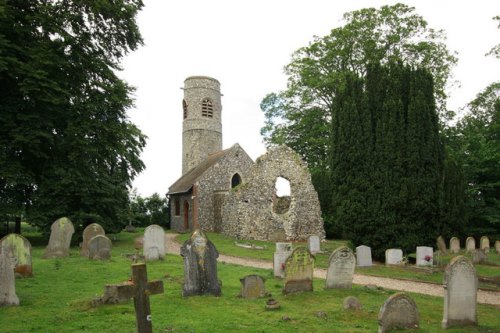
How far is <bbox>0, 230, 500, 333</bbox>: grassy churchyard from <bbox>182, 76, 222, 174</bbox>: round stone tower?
2363cm

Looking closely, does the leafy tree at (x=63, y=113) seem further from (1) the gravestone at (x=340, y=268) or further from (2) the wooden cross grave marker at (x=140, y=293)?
(2) the wooden cross grave marker at (x=140, y=293)

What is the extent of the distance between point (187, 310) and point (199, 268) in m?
1.34

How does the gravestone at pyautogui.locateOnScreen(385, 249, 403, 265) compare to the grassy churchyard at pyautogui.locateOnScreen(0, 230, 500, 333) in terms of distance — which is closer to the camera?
the grassy churchyard at pyautogui.locateOnScreen(0, 230, 500, 333)

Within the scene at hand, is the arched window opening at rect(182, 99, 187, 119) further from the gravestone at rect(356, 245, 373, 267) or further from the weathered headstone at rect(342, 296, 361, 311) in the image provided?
the weathered headstone at rect(342, 296, 361, 311)

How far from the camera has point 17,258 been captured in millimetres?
10375

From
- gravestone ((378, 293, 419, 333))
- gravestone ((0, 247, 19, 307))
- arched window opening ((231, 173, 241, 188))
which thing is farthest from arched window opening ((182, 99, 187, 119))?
gravestone ((378, 293, 419, 333))

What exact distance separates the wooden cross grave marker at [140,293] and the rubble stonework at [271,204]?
713 inches

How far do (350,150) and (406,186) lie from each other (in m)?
2.88

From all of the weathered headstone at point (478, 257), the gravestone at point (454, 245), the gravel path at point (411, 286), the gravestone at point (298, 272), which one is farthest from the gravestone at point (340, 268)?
the gravestone at point (454, 245)

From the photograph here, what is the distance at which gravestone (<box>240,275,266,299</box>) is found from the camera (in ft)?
29.2

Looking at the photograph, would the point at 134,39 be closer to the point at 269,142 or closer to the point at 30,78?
the point at 30,78

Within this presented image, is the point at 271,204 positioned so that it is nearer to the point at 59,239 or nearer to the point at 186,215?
the point at 186,215

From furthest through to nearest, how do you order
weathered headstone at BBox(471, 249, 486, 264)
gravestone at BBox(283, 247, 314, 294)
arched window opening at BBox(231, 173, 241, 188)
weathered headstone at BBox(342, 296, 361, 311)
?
arched window opening at BBox(231, 173, 241, 188)
weathered headstone at BBox(471, 249, 486, 264)
gravestone at BBox(283, 247, 314, 294)
weathered headstone at BBox(342, 296, 361, 311)

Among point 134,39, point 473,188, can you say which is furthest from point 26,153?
point 473,188
